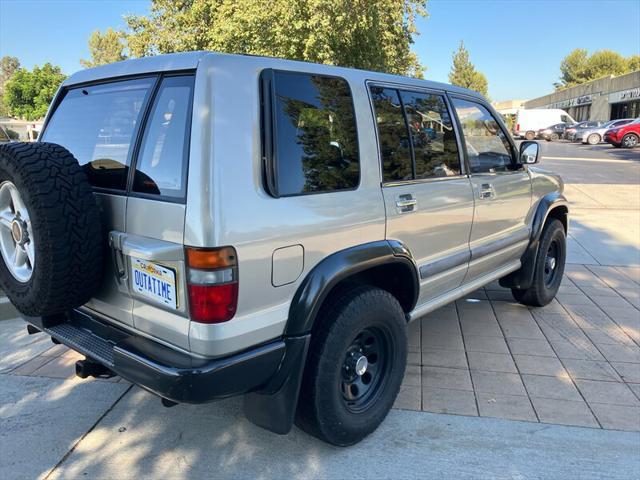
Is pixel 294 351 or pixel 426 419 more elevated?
pixel 294 351

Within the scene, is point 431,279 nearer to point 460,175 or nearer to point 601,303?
point 460,175

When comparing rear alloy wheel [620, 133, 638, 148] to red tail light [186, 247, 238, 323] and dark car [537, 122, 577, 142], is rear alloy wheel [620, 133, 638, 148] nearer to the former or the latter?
dark car [537, 122, 577, 142]

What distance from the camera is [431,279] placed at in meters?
3.15

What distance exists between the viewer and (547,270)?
494cm

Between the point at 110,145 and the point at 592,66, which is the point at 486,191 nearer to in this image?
the point at 110,145

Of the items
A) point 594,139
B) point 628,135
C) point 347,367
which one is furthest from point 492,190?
point 594,139

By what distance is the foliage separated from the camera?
72.4 meters

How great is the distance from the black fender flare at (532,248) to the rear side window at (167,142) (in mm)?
3316

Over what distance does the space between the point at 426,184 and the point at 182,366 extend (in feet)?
5.77

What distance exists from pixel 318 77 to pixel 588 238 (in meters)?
6.59

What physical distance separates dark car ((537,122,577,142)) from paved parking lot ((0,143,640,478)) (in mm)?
37743

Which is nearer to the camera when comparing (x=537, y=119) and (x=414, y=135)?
(x=414, y=135)

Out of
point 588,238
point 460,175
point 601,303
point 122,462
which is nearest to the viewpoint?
point 122,462

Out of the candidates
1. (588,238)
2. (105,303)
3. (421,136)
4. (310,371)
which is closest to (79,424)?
(105,303)
